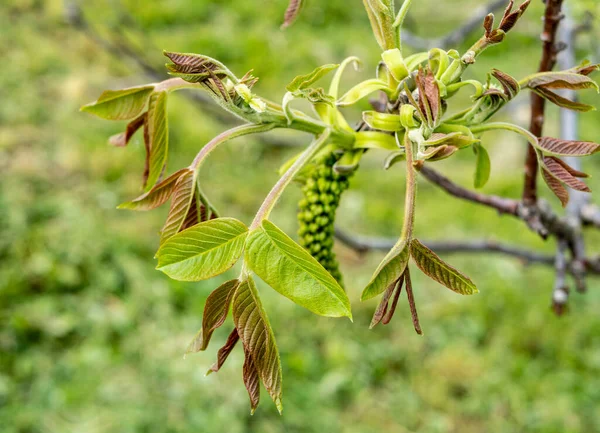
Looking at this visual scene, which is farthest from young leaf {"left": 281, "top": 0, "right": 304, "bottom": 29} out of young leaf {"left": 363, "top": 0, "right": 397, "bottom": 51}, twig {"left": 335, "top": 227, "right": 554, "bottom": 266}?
twig {"left": 335, "top": 227, "right": 554, "bottom": 266}

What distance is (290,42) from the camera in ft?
16.4

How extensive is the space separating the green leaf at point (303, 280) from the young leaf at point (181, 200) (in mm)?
167

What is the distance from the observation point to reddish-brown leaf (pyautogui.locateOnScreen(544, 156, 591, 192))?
0.71 m

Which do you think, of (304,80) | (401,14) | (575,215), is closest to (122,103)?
(304,80)

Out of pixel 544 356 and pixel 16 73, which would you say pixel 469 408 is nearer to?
pixel 544 356

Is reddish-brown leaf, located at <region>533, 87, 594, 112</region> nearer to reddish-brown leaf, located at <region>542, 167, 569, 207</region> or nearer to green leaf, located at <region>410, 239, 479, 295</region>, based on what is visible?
reddish-brown leaf, located at <region>542, 167, 569, 207</region>

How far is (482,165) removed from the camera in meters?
0.84

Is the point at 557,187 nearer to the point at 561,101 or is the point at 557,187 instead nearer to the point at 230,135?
the point at 561,101

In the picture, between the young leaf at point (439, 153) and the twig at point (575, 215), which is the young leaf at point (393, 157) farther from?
the twig at point (575, 215)

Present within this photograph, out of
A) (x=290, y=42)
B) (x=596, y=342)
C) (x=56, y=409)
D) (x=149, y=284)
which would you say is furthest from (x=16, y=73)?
(x=596, y=342)

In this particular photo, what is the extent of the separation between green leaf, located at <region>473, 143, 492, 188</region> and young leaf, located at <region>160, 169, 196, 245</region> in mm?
401

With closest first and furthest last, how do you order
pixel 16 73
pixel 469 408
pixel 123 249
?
pixel 469 408 < pixel 123 249 < pixel 16 73

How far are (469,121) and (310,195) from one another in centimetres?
24

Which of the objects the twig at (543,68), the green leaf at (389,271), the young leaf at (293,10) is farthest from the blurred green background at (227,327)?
Answer: the green leaf at (389,271)
